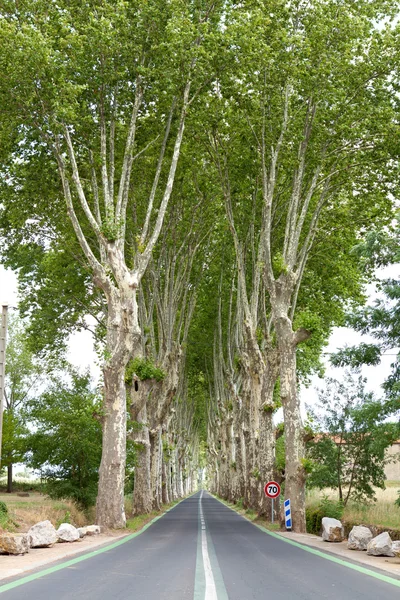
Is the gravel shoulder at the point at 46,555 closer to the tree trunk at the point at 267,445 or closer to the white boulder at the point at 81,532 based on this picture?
the white boulder at the point at 81,532

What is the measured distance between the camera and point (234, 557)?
12.3 metres

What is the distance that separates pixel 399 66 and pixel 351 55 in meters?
1.89

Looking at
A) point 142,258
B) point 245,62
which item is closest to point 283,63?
point 245,62

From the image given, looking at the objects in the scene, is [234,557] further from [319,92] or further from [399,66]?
[399,66]

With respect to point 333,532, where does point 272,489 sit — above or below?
above

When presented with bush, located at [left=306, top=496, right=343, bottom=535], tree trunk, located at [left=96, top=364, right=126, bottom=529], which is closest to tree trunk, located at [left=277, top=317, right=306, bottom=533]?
bush, located at [left=306, top=496, right=343, bottom=535]

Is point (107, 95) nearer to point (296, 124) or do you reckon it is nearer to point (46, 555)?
point (296, 124)

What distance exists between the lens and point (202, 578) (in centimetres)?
894

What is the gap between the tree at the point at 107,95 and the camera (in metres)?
18.0

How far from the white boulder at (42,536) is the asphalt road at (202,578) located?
57.9 inches

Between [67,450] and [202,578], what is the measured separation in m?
18.9

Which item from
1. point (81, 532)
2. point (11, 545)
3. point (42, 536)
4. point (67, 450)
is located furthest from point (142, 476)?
point (11, 545)

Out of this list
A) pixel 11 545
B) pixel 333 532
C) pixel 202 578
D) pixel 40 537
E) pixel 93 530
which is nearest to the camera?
pixel 202 578

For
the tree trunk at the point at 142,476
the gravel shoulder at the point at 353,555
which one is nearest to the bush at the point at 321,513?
the gravel shoulder at the point at 353,555
